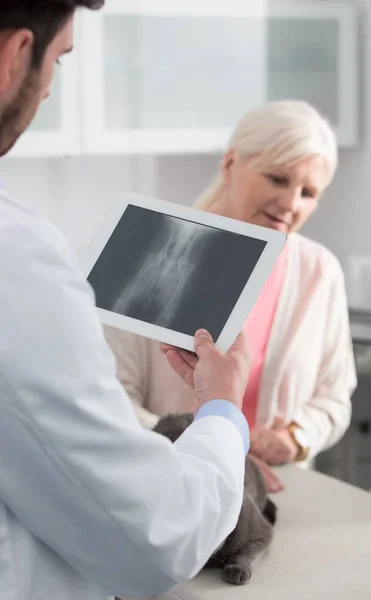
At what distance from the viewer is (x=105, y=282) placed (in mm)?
1264

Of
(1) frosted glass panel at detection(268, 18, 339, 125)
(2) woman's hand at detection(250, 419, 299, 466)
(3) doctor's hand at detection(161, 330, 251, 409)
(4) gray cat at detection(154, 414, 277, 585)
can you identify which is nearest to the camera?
(3) doctor's hand at detection(161, 330, 251, 409)

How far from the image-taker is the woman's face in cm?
196

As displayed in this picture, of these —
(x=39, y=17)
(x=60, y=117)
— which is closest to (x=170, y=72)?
(x=60, y=117)

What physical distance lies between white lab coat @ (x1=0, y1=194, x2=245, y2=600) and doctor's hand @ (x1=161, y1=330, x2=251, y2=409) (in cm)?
16

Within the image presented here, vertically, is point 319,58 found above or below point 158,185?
above

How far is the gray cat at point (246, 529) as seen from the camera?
4.26 feet

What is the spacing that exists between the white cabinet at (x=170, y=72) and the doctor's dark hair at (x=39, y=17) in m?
2.03

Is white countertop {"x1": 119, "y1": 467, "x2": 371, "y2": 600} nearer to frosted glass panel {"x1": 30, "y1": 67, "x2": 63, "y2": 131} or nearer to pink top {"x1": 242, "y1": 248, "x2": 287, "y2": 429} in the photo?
pink top {"x1": 242, "y1": 248, "x2": 287, "y2": 429}

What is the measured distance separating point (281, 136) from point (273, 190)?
113 millimetres

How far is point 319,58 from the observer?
11.2ft

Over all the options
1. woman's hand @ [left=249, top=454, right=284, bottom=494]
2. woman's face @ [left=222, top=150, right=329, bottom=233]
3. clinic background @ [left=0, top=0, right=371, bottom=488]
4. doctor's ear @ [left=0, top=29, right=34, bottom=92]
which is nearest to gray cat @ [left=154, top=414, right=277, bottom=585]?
woman's hand @ [left=249, top=454, right=284, bottom=494]

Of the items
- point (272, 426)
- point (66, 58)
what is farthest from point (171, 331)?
point (66, 58)

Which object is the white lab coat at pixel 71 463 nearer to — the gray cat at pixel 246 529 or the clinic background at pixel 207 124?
the gray cat at pixel 246 529

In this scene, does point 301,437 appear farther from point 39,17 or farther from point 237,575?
point 39,17
